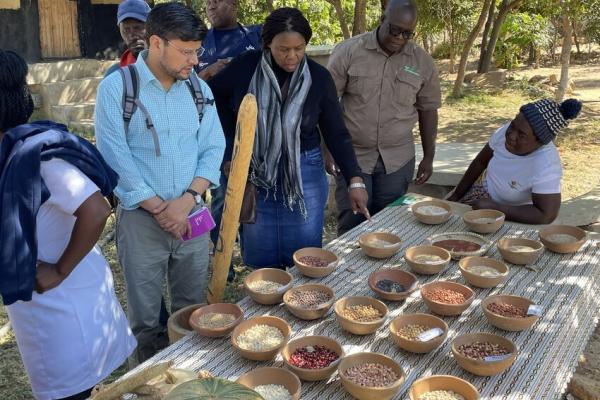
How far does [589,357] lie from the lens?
3.15 metres

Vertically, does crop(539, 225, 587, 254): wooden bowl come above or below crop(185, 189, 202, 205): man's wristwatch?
below

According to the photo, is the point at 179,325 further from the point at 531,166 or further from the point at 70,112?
the point at 70,112

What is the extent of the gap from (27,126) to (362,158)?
223 cm

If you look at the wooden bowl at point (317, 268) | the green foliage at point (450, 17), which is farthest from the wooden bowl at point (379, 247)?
the green foliage at point (450, 17)

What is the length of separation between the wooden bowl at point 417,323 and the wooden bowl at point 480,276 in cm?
42

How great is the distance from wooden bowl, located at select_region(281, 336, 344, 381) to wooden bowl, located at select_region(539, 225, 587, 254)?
1.38 metres

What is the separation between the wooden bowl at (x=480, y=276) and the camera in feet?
7.97

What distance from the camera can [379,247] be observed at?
8.97 feet

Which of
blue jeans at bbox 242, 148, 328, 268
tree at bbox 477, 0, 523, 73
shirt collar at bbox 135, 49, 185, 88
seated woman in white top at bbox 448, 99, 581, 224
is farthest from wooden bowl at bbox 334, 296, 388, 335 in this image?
tree at bbox 477, 0, 523, 73

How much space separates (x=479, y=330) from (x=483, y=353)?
0.21 m

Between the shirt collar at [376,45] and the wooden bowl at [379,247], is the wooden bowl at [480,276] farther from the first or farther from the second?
the shirt collar at [376,45]

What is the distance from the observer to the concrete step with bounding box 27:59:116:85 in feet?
28.9

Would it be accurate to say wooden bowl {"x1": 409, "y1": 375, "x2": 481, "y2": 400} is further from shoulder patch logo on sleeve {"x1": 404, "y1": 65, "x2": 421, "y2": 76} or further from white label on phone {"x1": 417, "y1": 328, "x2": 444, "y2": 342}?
shoulder patch logo on sleeve {"x1": 404, "y1": 65, "x2": 421, "y2": 76}

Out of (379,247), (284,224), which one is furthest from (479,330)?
(284,224)
